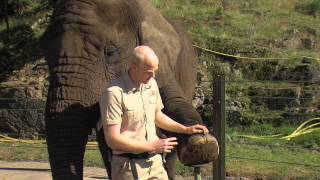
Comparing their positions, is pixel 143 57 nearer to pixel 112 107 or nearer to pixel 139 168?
pixel 112 107

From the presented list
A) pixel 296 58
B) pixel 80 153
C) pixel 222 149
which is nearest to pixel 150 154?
pixel 80 153

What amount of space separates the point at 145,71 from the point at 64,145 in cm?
109

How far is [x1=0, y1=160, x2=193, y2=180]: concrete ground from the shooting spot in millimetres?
10156

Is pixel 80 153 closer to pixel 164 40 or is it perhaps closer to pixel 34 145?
pixel 164 40

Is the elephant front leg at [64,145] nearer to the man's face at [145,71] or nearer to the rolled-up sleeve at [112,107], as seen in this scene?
the rolled-up sleeve at [112,107]

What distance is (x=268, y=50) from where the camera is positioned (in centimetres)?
1775


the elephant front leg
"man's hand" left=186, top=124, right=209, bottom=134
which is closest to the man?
"man's hand" left=186, top=124, right=209, bottom=134

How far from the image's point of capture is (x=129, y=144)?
424 cm

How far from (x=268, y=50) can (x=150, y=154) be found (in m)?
13.7

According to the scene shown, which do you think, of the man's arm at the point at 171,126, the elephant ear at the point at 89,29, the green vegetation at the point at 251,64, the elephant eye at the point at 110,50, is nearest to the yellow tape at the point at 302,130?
the green vegetation at the point at 251,64

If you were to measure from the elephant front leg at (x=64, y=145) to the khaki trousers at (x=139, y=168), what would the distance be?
555 millimetres

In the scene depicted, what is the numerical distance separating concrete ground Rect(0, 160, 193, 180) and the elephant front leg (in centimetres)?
511

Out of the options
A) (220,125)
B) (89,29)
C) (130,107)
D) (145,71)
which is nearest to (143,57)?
(145,71)

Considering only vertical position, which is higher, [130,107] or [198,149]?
[130,107]
